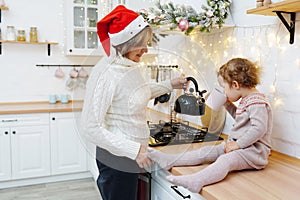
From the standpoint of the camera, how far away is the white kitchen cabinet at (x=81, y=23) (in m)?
3.14

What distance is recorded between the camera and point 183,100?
1.31m

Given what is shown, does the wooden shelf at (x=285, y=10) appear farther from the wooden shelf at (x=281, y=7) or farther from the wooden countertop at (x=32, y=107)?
the wooden countertop at (x=32, y=107)

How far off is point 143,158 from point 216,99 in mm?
505

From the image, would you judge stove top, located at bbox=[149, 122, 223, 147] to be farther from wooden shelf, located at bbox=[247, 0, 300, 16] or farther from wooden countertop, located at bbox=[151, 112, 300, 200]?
wooden shelf, located at bbox=[247, 0, 300, 16]

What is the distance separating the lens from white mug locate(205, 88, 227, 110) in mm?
1472

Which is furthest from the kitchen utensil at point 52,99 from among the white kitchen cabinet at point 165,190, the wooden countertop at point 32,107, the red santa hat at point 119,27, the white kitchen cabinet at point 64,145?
the red santa hat at point 119,27

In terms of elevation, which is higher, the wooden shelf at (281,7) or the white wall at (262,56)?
the wooden shelf at (281,7)

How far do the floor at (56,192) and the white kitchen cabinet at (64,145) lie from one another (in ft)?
0.46

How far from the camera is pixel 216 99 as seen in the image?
150 centimetres

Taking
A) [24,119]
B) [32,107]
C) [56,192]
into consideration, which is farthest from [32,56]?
[56,192]

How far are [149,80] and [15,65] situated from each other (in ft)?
8.25

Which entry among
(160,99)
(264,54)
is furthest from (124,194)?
(264,54)

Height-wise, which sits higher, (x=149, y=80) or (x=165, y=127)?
(x=149, y=80)

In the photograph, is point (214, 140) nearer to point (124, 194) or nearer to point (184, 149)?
point (184, 149)
